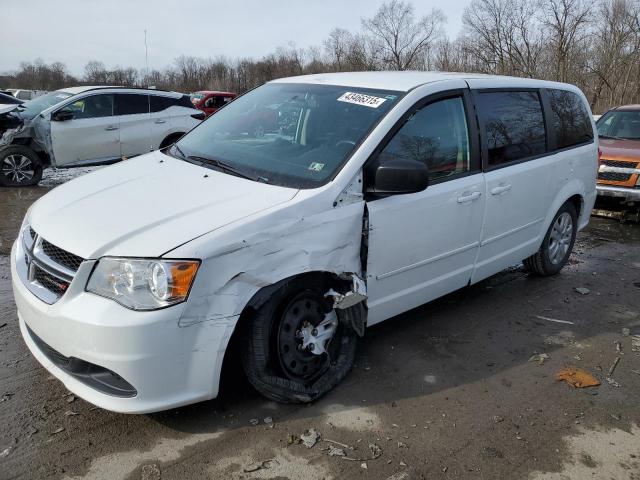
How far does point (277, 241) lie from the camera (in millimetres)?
2758

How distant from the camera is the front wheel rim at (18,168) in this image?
9118 mm

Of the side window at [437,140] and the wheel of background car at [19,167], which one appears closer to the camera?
the side window at [437,140]

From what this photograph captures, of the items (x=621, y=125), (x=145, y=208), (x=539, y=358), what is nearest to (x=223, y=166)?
(x=145, y=208)

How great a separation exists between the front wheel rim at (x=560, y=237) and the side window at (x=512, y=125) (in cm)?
96

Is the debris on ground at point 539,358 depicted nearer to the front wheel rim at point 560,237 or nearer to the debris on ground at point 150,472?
the front wheel rim at point 560,237

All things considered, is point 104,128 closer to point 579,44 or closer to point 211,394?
point 211,394

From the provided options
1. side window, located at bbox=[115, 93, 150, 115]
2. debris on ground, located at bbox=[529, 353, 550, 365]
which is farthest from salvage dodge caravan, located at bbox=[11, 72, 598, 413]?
side window, located at bbox=[115, 93, 150, 115]

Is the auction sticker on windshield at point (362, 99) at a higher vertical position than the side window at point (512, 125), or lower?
higher

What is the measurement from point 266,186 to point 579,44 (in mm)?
35280

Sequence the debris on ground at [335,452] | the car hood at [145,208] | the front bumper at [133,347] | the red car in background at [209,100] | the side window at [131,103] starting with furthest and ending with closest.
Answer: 1. the red car in background at [209,100]
2. the side window at [131,103]
3. the debris on ground at [335,452]
4. the car hood at [145,208]
5. the front bumper at [133,347]

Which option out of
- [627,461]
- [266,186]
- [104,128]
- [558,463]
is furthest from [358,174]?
[104,128]

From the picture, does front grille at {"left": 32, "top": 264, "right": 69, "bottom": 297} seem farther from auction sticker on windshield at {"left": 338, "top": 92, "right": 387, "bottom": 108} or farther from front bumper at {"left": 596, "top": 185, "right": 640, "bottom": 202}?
front bumper at {"left": 596, "top": 185, "right": 640, "bottom": 202}

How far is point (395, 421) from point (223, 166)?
1814 millimetres

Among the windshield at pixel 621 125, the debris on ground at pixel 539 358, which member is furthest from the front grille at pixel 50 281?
the windshield at pixel 621 125
